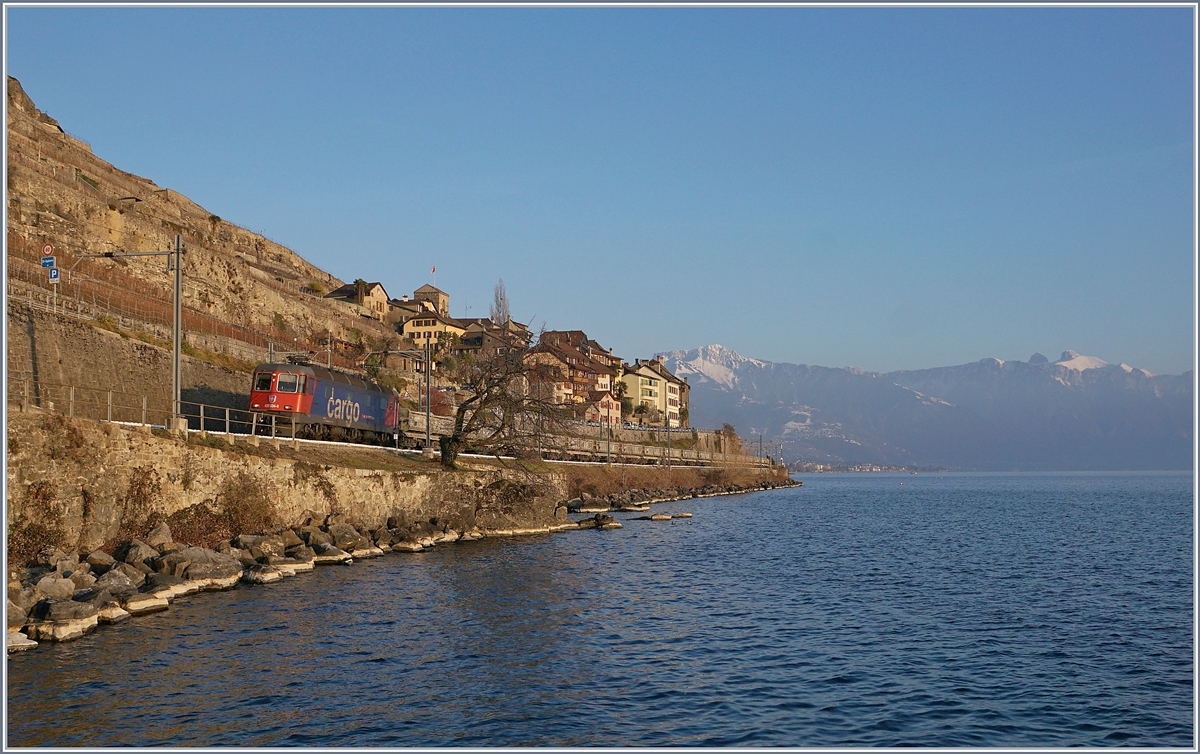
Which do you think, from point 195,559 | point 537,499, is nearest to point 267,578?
point 195,559

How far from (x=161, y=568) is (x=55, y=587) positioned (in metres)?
4.74

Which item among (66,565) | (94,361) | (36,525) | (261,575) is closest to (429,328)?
(94,361)

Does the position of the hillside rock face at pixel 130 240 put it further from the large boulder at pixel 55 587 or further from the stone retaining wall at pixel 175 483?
the large boulder at pixel 55 587

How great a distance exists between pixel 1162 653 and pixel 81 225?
Result: 216ft

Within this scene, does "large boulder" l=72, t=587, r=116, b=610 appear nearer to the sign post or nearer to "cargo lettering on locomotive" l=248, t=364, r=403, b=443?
"cargo lettering on locomotive" l=248, t=364, r=403, b=443

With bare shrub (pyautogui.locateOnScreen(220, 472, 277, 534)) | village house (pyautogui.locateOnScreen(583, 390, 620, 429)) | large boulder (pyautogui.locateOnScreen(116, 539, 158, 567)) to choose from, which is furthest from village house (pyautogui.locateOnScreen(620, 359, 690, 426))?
large boulder (pyautogui.locateOnScreen(116, 539, 158, 567))

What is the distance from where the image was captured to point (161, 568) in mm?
26953

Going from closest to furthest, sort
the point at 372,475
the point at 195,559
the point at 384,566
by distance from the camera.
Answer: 1. the point at 195,559
2. the point at 384,566
3. the point at 372,475

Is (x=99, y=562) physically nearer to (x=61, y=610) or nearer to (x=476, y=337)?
(x=61, y=610)

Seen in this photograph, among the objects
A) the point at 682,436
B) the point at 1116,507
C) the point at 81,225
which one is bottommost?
the point at 1116,507

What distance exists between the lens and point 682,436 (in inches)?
6033

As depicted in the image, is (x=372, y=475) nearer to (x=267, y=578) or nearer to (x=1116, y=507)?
(x=267, y=578)

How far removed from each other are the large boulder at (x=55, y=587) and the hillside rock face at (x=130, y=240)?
2959 cm

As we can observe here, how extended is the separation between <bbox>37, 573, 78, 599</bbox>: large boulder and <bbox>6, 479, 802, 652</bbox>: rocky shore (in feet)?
0.07
